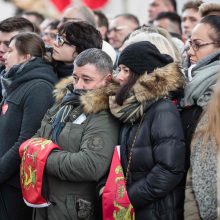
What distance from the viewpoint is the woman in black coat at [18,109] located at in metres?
4.79

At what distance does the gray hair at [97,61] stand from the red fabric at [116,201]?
0.82m

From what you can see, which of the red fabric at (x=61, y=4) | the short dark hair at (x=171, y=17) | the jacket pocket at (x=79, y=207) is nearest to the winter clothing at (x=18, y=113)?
the jacket pocket at (x=79, y=207)

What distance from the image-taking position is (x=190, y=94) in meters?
3.91

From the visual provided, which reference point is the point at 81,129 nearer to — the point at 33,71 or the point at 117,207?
the point at 117,207

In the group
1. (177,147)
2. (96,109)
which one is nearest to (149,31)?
(96,109)

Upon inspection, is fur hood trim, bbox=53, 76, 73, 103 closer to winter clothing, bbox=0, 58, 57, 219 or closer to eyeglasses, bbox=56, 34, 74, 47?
winter clothing, bbox=0, 58, 57, 219

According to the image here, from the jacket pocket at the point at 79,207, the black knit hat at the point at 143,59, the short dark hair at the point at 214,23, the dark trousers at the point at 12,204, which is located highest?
the short dark hair at the point at 214,23

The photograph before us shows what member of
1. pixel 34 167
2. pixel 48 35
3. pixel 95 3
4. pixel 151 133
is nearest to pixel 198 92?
pixel 151 133

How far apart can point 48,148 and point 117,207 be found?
24.5 inches

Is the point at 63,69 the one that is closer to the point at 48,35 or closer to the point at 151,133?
the point at 151,133

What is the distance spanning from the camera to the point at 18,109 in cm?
488

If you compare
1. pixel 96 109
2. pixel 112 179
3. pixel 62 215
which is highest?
pixel 96 109

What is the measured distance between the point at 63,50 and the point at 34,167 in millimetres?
1158

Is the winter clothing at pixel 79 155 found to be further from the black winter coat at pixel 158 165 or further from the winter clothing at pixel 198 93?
the winter clothing at pixel 198 93
